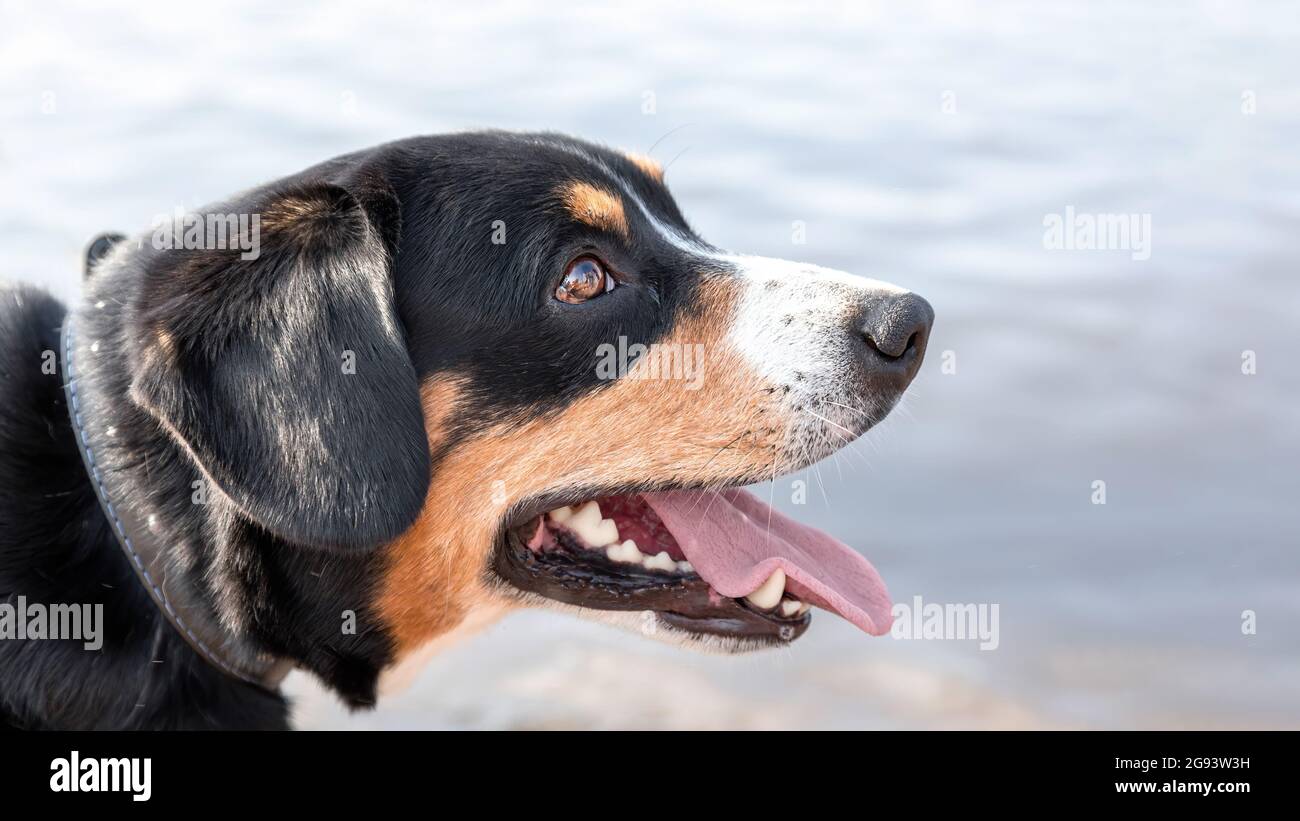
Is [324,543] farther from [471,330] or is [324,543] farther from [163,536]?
[471,330]

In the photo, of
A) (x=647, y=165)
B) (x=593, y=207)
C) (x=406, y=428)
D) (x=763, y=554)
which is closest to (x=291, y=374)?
(x=406, y=428)

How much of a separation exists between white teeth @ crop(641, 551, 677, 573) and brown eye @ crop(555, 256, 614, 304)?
71 cm

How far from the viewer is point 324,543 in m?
3.12

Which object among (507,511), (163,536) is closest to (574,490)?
(507,511)

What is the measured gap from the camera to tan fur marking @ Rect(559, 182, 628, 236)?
353 cm

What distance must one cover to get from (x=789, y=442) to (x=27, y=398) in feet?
6.23

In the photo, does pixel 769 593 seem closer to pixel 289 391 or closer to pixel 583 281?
pixel 583 281

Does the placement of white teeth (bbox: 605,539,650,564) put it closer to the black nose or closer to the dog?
the dog

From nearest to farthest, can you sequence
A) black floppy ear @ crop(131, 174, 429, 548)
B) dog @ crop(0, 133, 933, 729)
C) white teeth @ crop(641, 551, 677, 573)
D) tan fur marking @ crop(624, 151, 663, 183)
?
black floppy ear @ crop(131, 174, 429, 548), dog @ crop(0, 133, 933, 729), white teeth @ crop(641, 551, 677, 573), tan fur marking @ crop(624, 151, 663, 183)

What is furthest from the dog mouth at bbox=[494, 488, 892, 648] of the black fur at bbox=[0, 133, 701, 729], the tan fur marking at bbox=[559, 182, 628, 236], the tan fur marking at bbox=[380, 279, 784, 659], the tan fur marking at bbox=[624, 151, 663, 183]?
the tan fur marking at bbox=[624, 151, 663, 183]

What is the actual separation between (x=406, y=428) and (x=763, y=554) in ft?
3.46

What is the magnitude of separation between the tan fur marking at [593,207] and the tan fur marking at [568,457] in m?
0.34

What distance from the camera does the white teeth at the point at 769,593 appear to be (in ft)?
11.8

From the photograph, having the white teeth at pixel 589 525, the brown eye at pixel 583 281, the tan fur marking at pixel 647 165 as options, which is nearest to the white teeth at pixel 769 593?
the white teeth at pixel 589 525
